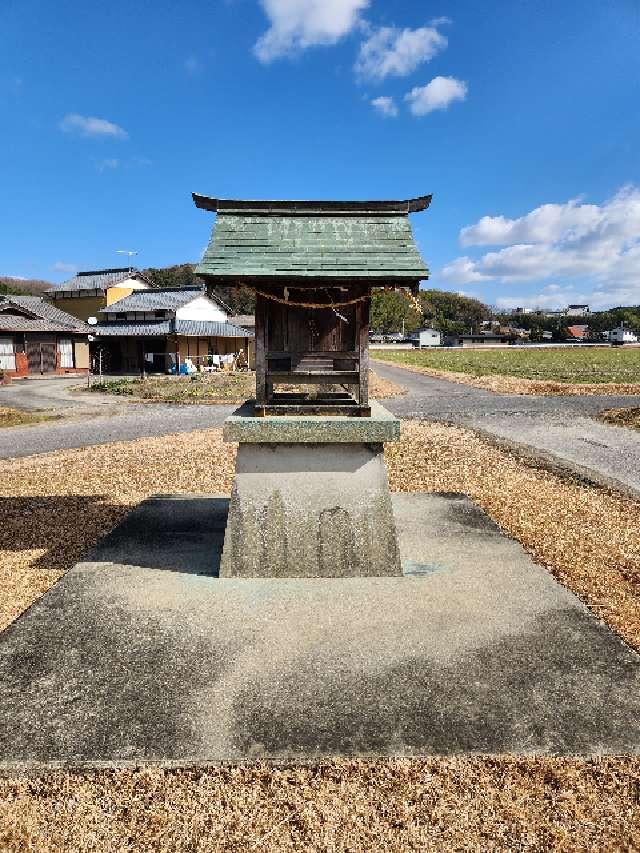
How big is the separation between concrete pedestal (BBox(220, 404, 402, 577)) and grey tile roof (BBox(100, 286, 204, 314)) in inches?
1484

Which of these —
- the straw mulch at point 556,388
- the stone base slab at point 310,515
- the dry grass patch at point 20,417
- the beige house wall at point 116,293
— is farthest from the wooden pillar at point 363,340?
the beige house wall at point 116,293

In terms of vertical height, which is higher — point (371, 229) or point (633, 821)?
point (371, 229)

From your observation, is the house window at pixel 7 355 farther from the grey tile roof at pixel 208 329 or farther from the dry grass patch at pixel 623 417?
the dry grass patch at pixel 623 417

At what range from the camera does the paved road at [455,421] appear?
14.1 meters

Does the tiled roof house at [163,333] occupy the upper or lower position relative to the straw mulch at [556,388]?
upper

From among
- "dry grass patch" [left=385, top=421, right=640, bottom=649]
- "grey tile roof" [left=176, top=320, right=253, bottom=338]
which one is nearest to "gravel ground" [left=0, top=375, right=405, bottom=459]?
"dry grass patch" [left=385, top=421, right=640, bottom=649]

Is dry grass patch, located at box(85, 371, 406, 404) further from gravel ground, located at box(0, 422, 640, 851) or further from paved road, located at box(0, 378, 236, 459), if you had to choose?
gravel ground, located at box(0, 422, 640, 851)

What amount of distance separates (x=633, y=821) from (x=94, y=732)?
3.42 metres

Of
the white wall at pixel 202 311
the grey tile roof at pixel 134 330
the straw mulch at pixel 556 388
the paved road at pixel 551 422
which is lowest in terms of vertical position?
the paved road at pixel 551 422

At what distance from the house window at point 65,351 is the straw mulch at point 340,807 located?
41.4 m

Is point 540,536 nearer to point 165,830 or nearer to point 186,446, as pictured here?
point 165,830

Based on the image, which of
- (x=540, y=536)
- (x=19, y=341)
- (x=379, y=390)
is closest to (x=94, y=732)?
(x=540, y=536)

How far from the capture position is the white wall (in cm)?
4184

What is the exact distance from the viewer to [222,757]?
11.4 ft
